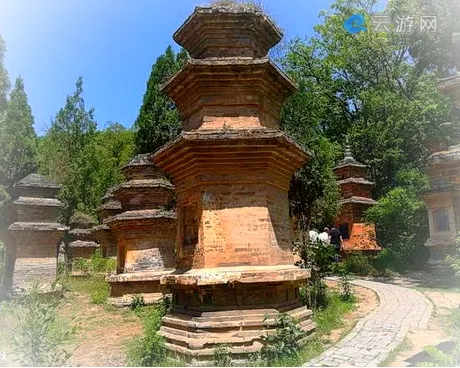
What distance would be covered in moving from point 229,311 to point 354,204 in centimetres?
1796

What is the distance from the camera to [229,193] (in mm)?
8188

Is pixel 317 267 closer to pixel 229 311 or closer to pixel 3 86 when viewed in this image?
pixel 229 311

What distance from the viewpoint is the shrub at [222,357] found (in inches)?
284

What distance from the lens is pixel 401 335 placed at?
8.34m

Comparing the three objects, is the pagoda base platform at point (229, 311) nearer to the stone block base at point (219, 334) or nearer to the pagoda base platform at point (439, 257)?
the stone block base at point (219, 334)

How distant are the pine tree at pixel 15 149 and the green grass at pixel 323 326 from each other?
14.2 metres

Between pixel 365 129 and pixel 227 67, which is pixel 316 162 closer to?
pixel 227 67

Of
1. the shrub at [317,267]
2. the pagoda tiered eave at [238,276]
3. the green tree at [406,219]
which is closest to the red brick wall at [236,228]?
the pagoda tiered eave at [238,276]

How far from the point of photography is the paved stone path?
23.0ft

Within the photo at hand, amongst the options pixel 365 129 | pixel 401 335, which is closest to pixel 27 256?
pixel 401 335

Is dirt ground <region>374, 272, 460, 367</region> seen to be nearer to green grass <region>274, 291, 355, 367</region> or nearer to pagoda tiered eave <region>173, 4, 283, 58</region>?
green grass <region>274, 291, 355, 367</region>

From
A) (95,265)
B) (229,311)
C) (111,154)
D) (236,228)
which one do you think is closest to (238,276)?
(229,311)

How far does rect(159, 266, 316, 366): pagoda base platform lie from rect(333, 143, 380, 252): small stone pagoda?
15.5m

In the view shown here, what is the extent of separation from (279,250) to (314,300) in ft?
13.2
